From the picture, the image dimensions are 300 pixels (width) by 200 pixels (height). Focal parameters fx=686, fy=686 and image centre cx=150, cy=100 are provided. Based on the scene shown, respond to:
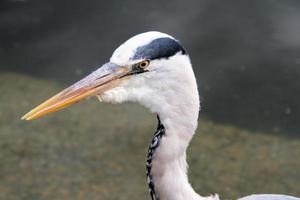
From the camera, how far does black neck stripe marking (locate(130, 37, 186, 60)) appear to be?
91.0 inches

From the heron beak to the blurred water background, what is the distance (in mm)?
1971

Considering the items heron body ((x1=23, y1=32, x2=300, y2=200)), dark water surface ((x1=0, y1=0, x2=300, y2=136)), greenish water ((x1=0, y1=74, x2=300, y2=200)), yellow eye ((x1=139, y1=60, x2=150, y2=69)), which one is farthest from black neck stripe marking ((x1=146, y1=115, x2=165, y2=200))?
dark water surface ((x1=0, y1=0, x2=300, y2=136))

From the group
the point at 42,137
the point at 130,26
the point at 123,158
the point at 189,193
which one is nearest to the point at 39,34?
the point at 130,26

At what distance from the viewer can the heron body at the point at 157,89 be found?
232 cm

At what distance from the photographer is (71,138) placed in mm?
4742

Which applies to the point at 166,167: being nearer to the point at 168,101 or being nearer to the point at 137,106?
the point at 168,101

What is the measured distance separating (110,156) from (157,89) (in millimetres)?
2271

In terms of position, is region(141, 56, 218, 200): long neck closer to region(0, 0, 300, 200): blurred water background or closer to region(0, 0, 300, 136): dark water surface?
region(0, 0, 300, 200): blurred water background

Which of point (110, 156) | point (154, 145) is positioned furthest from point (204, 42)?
point (154, 145)

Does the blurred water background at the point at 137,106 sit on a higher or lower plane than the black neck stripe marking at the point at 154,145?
lower

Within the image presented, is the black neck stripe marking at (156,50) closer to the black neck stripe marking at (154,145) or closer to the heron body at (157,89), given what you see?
the heron body at (157,89)

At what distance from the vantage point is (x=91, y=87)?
2.36 meters

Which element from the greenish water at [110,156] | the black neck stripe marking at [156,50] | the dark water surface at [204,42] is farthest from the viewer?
the dark water surface at [204,42]

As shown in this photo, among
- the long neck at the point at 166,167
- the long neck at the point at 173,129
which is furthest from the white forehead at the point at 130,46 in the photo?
the long neck at the point at 166,167
